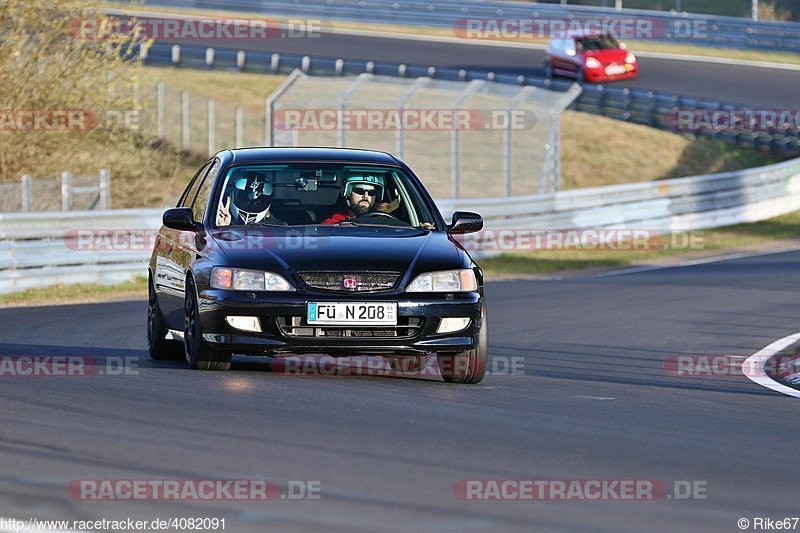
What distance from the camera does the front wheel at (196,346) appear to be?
943 centimetres

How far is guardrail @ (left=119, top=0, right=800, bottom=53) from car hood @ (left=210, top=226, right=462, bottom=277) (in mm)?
37909

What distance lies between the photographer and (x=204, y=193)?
34.9 ft

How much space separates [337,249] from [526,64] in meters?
36.9

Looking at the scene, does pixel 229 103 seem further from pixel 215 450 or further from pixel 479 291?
pixel 215 450

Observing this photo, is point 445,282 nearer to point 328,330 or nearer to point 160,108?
point 328,330

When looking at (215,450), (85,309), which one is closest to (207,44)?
(85,309)

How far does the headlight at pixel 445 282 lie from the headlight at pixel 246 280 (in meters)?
0.76

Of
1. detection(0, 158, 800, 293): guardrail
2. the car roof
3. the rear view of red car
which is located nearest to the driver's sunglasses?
the car roof

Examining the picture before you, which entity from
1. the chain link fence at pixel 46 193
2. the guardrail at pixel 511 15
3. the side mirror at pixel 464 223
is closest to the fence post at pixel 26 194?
the chain link fence at pixel 46 193

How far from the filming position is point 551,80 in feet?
Answer: 139

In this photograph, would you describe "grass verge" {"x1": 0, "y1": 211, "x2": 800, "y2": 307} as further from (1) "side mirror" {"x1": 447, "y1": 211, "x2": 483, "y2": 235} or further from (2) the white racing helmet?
(1) "side mirror" {"x1": 447, "y1": 211, "x2": 483, "y2": 235}

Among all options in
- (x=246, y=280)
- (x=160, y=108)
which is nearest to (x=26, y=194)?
(x=246, y=280)

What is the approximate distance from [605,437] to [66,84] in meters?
19.1

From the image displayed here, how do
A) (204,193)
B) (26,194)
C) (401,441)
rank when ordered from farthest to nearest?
(26,194) → (204,193) → (401,441)
